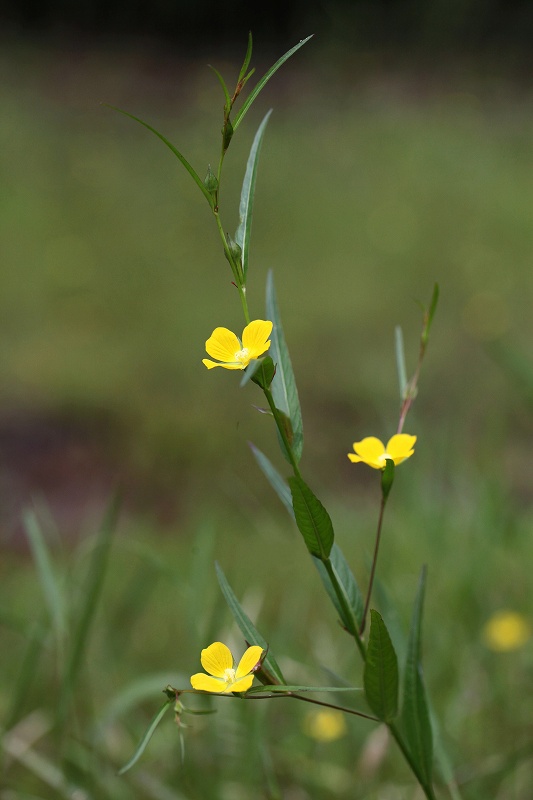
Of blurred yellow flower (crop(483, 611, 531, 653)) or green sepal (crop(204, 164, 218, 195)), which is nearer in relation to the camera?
green sepal (crop(204, 164, 218, 195))

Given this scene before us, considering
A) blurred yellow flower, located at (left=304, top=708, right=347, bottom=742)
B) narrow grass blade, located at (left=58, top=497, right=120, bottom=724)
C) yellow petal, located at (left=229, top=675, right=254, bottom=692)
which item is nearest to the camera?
yellow petal, located at (left=229, top=675, right=254, bottom=692)

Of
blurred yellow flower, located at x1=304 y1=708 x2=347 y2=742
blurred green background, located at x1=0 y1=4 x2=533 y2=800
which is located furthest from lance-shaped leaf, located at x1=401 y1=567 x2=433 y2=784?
blurred yellow flower, located at x1=304 y1=708 x2=347 y2=742

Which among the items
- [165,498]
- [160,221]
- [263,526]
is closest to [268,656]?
[263,526]

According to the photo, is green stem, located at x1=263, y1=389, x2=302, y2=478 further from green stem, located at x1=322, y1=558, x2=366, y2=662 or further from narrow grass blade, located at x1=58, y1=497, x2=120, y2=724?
narrow grass blade, located at x1=58, y1=497, x2=120, y2=724

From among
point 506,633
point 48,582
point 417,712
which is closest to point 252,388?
point 506,633

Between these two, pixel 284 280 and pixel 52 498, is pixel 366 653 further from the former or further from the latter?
pixel 284 280

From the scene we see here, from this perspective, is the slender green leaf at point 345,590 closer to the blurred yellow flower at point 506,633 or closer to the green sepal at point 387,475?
the green sepal at point 387,475

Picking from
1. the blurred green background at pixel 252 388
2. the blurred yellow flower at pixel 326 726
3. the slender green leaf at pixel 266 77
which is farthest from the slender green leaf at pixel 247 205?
the blurred yellow flower at pixel 326 726
